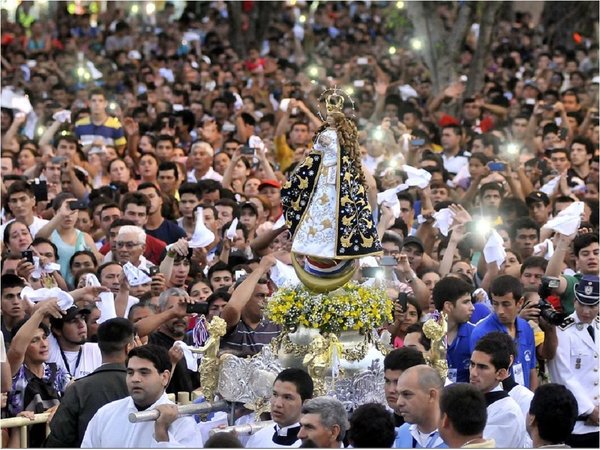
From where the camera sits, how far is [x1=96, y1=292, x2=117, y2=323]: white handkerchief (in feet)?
39.9

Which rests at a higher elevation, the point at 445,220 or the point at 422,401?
the point at 445,220

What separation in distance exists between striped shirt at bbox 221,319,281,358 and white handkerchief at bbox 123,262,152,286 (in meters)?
1.53

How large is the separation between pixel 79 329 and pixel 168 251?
80.1 inches

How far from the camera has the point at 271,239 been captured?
1299cm

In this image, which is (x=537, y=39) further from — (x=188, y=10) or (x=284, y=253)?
(x=284, y=253)

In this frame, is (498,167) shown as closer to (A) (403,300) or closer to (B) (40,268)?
(A) (403,300)

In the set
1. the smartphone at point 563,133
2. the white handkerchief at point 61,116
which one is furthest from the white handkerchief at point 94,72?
the smartphone at point 563,133

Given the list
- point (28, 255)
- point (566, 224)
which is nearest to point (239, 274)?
point (28, 255)

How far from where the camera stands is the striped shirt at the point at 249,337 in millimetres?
11031

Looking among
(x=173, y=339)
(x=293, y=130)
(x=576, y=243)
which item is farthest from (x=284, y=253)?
(x=293, y=130)

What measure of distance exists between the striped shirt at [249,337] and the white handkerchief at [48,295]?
1038 mm

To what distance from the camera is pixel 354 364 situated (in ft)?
32.3

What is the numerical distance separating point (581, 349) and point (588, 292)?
375mm

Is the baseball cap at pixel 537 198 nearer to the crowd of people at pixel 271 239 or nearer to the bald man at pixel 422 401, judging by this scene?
the crowd of people at pixel 271 239
